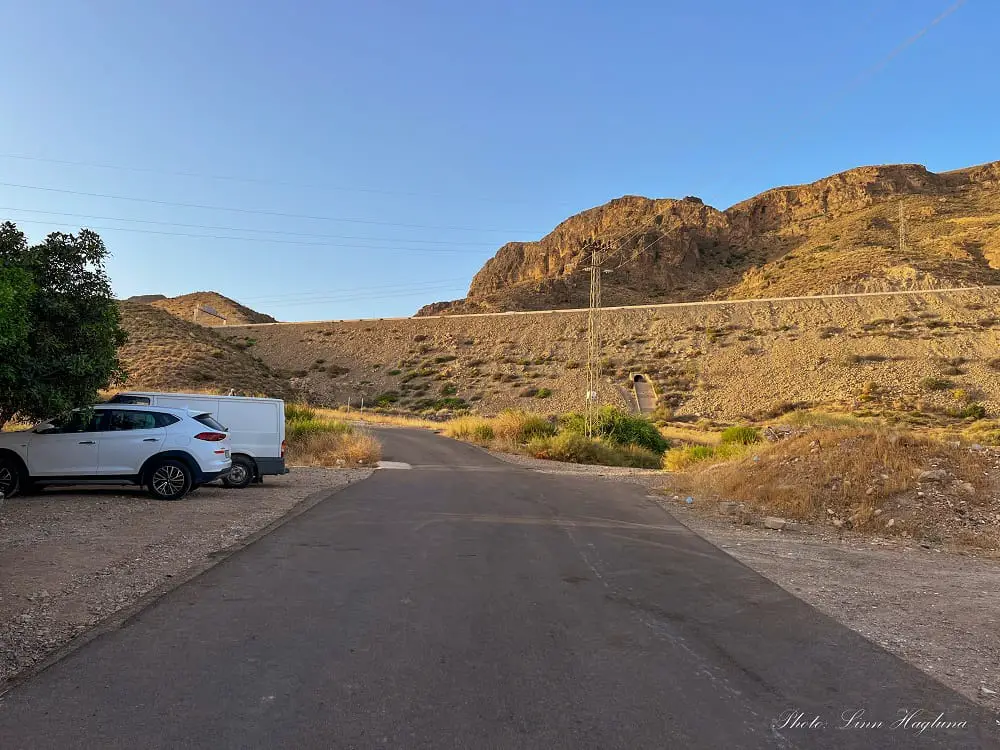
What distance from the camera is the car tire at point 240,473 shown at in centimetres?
1571

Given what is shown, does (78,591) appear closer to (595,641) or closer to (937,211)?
(595,641)

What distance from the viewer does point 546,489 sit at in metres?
17.2

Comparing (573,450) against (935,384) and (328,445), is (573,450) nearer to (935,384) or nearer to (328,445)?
(328,445)

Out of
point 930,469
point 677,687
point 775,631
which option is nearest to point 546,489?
point 930,469

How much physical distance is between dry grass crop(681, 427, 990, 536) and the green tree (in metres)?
12.1

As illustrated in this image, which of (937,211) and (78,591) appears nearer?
(78,591)

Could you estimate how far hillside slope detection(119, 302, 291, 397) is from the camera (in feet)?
141

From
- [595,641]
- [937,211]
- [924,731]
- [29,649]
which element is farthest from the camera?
[937,211]

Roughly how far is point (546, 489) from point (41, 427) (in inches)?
402

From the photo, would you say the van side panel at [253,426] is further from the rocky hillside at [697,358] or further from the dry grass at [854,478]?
the rocky hillside at [697,358]

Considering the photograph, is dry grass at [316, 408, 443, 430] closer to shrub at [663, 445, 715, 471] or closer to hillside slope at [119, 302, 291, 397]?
hillside slope at [119, 302, 291, 397]

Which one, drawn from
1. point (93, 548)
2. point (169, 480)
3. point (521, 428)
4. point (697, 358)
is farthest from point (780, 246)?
point (93, 548)

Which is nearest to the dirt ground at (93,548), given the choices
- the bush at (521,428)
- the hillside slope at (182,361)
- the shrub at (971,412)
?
the bush at (521,428)

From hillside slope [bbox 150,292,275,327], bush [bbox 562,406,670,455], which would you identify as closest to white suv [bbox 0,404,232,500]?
bush [bbox 562,406,670,455]
